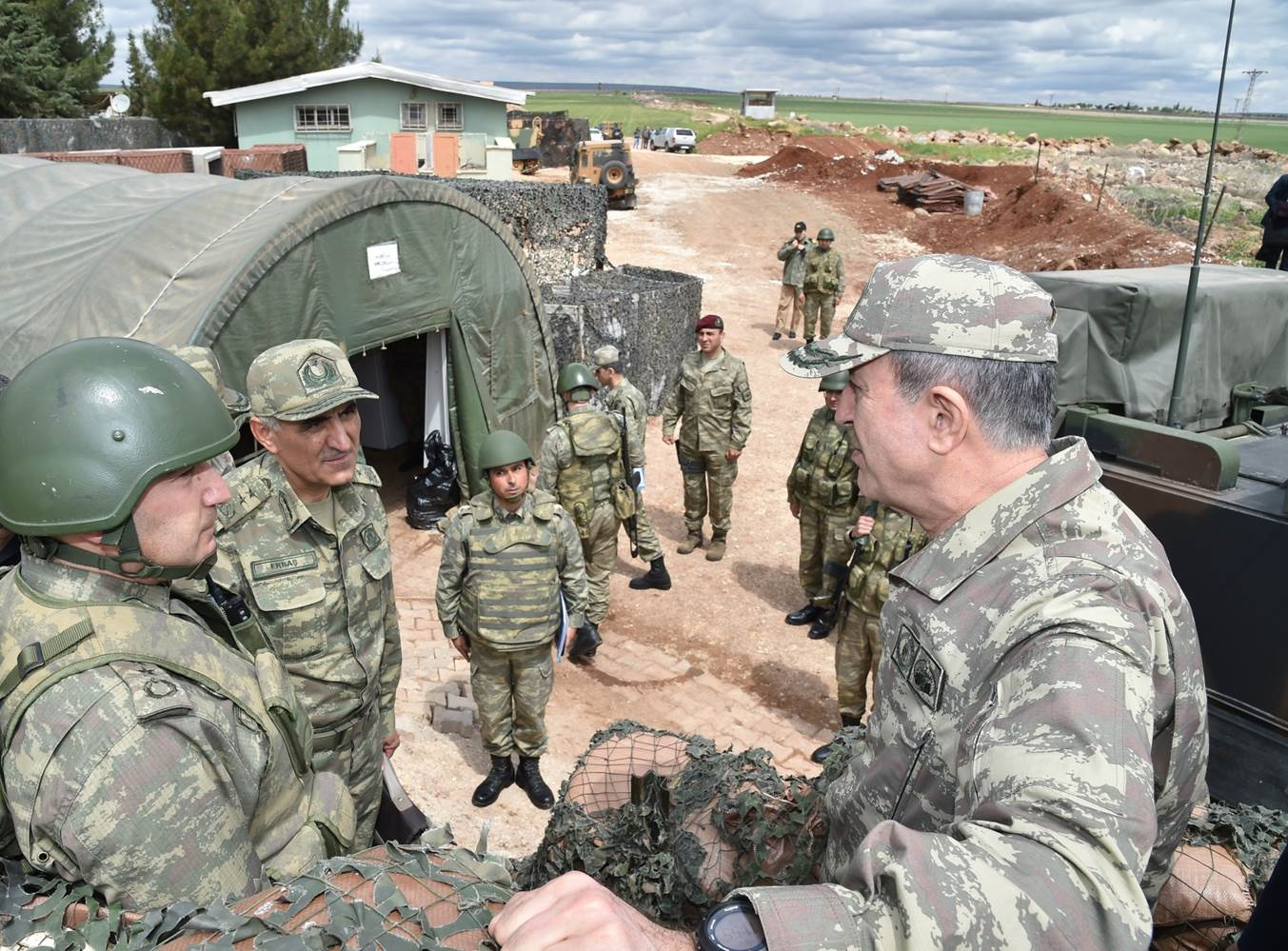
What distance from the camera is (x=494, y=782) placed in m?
4.71

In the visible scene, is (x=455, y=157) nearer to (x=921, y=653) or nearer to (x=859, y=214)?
(x=859, y=214)

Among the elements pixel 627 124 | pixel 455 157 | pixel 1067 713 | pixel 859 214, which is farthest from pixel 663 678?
pixel 627 124

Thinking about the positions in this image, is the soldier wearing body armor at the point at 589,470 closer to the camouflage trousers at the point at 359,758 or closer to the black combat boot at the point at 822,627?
the black combat boot at the point at 822,627

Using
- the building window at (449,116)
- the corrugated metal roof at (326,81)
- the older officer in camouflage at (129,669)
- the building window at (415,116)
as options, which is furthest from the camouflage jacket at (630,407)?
the building window at (449,116)

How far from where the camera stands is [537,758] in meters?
4.81

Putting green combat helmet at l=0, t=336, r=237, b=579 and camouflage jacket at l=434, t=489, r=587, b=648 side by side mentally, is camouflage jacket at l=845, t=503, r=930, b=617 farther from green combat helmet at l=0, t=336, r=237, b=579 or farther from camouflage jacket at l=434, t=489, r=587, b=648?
green combat helmet at l=0, t=336, r=237, b=579

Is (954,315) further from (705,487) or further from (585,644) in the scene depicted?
(705,487)

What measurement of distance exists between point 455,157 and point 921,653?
22012mm

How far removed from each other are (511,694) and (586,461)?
2.15 meters

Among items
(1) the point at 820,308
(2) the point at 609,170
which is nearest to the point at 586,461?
(1) the point at 820,308

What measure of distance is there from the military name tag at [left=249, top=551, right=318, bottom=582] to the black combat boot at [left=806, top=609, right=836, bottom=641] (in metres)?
4.30

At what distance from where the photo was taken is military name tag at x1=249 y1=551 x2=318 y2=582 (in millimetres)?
3074

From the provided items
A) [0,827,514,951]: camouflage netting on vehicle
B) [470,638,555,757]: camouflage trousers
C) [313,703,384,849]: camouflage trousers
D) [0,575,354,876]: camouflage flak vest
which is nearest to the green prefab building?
[470,638,555,757]: camouflage trousers

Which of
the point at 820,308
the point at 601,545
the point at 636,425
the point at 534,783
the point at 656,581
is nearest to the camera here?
the point at 534,783
